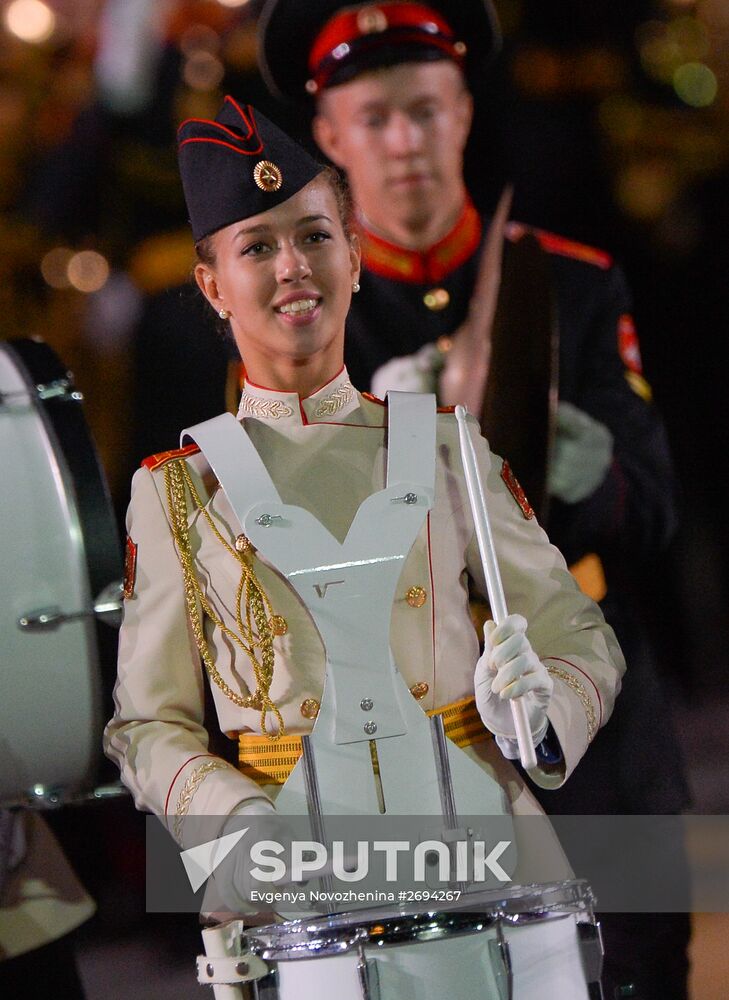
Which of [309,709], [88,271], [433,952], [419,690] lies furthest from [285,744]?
[88,271]

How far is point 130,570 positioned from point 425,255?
35.7 inches

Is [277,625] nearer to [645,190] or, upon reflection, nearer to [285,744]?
[285,744]

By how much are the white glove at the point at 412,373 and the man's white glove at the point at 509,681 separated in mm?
743

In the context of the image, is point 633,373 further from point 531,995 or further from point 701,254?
point 531,995

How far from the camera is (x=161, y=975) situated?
7.07 feet

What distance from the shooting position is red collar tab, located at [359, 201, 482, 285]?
2246mm

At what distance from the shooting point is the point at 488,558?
146cm

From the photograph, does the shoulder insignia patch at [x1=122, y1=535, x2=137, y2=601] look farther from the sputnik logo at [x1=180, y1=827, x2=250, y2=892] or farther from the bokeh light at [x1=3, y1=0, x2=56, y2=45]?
the bokeh light at [x1=3, y1=0, x2=56, y2=45]

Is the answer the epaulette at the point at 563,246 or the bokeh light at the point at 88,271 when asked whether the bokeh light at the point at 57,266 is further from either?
the epaulette at the point at 563,246

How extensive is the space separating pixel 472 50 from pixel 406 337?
0.51 m

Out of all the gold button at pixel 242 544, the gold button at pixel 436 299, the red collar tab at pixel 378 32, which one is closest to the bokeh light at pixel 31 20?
the red collar tab at pixel 378 32

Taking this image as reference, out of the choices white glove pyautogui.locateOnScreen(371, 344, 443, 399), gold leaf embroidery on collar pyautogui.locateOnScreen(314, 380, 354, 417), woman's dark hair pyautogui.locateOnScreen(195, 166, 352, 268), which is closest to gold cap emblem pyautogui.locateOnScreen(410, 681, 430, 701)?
gold leaf embroidery on collar pyautogui.locateOnScreen(314, 380, 354, 417)

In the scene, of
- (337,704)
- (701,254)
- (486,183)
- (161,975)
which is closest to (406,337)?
(486,183)

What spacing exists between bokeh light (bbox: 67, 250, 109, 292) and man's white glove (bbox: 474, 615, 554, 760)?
57.9 inches
